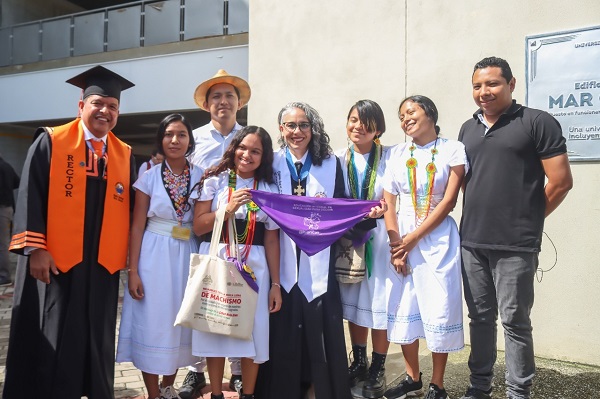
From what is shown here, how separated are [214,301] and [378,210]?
1204mm

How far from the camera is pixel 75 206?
11.1 feet

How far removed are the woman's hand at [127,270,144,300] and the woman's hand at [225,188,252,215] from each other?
76 cm

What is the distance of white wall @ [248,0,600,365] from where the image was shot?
193 inches

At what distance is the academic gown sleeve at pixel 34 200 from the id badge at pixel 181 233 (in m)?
0.78

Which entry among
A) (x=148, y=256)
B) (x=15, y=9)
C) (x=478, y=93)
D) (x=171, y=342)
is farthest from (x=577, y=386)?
(x=15, y=9)

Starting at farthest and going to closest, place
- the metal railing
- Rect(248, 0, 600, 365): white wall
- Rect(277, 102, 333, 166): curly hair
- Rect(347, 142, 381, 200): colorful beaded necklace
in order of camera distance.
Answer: the metal railing < Rect(248, 0, 600, 365): white wall < Rect(347, 142, 381, 200): colorful beaded necklace < Rect(277, 102, 333, 166): curly hair

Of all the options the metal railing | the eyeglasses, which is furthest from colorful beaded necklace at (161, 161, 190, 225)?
the metal railing

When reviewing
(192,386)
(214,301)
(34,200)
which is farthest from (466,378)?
(34,200)

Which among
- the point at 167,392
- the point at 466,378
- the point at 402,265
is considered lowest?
the point at 466,378

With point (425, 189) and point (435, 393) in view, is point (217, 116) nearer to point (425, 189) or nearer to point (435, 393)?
point (425, 189)

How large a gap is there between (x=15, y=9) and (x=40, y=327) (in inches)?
568

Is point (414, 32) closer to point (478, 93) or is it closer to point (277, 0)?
point (277, 0)

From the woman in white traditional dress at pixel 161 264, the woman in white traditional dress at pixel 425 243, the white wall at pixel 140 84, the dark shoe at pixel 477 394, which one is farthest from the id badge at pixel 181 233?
the white wall at pixel 140 84

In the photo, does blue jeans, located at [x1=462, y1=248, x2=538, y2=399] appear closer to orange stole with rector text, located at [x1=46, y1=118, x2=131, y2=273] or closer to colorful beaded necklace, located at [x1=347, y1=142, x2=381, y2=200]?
colorful beaded necklace, located at [x1=347, y1=142, x2=381, y2=200]
